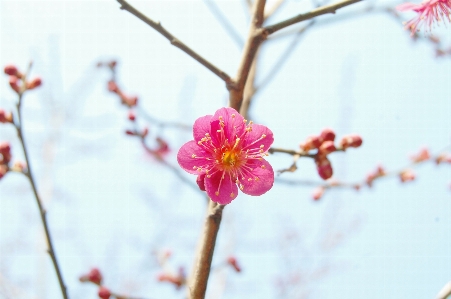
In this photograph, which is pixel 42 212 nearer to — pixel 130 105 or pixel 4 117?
pixel 4 117

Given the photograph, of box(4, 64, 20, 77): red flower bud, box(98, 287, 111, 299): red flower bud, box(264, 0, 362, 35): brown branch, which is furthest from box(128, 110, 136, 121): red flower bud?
box(264, 0, 362, 35): brown branch

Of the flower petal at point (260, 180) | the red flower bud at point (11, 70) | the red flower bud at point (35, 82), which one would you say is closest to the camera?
the flower petal at point (260, 180)

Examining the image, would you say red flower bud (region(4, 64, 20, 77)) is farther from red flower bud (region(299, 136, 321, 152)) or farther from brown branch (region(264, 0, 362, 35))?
red flower bud (region(299, 136, 321, 152))

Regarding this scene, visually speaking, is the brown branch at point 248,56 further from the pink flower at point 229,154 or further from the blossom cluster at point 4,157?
the blossom cluster at point 4,157

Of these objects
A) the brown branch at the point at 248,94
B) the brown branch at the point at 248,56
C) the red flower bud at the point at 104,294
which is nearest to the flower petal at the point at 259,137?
the brown branch at the point at 248,56

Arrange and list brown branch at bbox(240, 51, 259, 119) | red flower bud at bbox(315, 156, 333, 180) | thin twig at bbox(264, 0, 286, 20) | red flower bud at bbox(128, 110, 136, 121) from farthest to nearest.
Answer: thin twig at bbox(264, 0, 286, 20)
red flower bud at bbox(128, 110, 136, 121)
brown branch at bbox(240, 51, 259, 119)
red flower bud at bbox(315, 156, 333, 180)

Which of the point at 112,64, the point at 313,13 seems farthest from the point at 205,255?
the point at 112,64

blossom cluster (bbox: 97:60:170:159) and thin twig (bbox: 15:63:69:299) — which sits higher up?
blossom cluster (bbox: 97:60:170:159)
